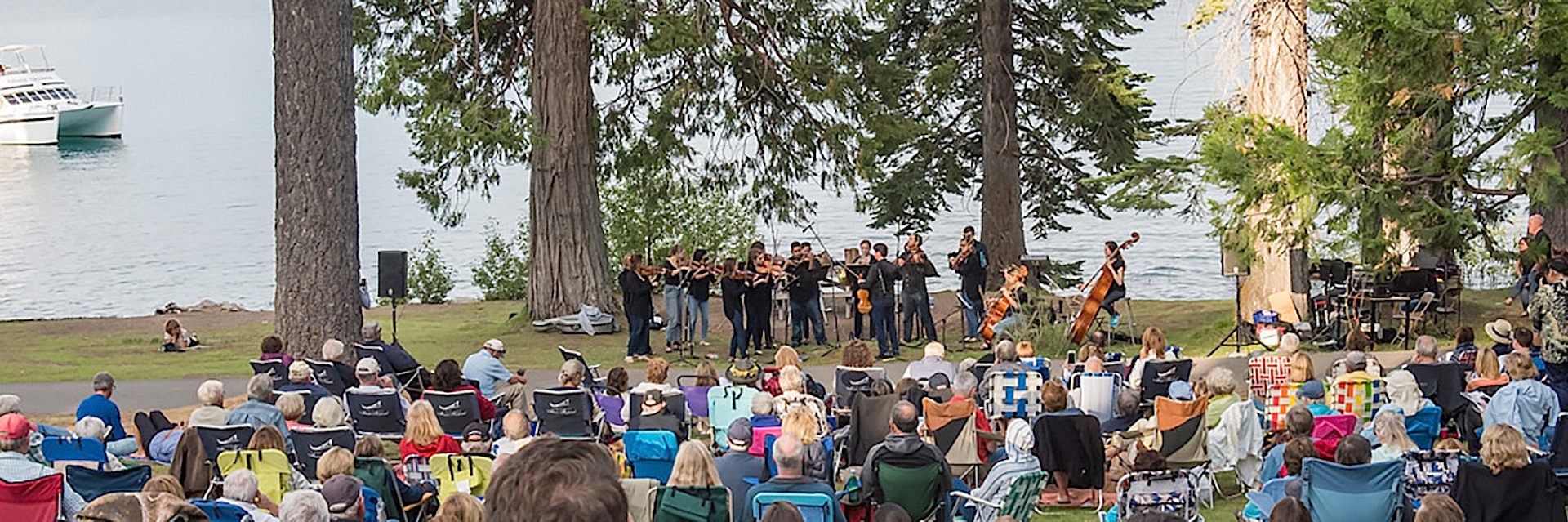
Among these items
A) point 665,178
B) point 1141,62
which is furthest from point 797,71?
point 1141,62

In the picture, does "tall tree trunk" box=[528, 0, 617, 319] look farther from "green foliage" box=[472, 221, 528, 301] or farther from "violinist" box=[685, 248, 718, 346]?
"green foliage" box=[472, 221, 528, 301]

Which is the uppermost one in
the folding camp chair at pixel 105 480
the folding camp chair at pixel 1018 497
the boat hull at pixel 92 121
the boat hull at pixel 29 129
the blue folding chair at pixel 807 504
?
the boat hull at pixel 92 121

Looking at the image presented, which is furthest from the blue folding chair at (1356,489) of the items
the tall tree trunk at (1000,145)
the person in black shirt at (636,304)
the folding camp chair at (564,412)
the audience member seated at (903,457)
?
the tall tree trunk at (1000,145)

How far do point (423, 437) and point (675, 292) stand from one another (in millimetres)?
8905

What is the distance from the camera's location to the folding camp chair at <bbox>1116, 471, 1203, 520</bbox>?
8781 mm

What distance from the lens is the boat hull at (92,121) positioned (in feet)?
284

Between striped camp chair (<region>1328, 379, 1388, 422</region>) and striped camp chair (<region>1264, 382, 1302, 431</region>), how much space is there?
Result: 12.0 inches

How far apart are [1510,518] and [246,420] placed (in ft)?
23.0

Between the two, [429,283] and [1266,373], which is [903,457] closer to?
[1266,373]

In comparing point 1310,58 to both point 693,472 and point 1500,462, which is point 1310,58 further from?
point 693,472

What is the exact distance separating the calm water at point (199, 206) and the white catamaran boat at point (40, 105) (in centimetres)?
117

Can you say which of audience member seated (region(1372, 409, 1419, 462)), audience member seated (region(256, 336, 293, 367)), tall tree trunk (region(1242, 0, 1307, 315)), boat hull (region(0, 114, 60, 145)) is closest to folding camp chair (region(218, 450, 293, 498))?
audience member seated (region(256, 336, 293, 367))

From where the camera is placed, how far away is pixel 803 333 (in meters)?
19.6

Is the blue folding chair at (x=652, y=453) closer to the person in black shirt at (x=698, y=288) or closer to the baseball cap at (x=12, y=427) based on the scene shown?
the baseball cap at (x=12, y=427)
